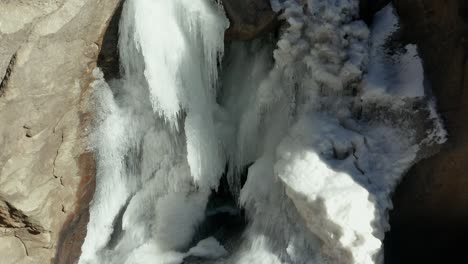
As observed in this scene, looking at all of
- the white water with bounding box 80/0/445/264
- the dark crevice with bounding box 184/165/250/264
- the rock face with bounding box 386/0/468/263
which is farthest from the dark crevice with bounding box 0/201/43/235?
the rock face with bounding box 386/0/468/263

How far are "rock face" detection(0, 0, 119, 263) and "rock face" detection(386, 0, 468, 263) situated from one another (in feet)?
7.37

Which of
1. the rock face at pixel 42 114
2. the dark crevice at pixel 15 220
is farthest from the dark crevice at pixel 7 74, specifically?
the dark crevice at pixel 15 220

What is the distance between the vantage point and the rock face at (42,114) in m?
3.44

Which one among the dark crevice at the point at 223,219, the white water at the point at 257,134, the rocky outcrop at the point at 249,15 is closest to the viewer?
the white water at the point at 257,134

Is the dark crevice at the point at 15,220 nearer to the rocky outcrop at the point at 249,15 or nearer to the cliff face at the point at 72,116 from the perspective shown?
the cliff face at the point at 72,116

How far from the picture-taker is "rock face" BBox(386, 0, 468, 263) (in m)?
3.50

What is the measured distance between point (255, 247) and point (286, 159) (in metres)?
0.70

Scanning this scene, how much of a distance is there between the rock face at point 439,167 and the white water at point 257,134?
11 cm

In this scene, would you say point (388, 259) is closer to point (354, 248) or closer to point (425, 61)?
point (354, 248)

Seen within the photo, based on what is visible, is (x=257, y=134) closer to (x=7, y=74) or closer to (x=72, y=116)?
(x=72, y=116)

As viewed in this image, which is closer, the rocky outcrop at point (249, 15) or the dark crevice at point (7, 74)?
the dark crevice at point (7, 74)

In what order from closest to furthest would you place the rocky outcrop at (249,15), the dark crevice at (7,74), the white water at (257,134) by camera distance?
1. the dark crevice at (7,74)
2. the white water at (257,134)
3. the rocky outcrop at (249,15)

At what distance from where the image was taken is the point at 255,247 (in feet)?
12.5

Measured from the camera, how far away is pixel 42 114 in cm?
363
